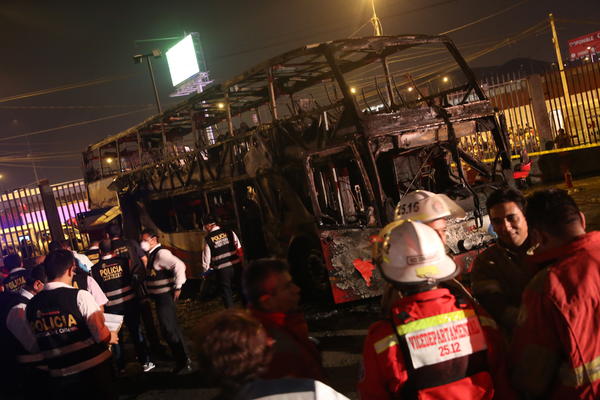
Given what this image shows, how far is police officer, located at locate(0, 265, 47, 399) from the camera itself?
396 centimetres

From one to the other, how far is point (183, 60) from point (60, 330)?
2951 cm

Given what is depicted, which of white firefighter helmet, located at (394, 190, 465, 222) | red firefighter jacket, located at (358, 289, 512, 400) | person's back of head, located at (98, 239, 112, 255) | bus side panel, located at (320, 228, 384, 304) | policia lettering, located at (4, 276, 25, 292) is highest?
person's back of head, located at (98, 239, 112, 255)

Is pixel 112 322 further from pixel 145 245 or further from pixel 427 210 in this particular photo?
pixel 427 210

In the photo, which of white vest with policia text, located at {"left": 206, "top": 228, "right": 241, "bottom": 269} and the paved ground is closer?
the paved ground

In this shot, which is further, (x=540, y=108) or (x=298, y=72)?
(x=540, y=108)

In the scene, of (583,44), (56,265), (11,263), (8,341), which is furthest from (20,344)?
(583,44)

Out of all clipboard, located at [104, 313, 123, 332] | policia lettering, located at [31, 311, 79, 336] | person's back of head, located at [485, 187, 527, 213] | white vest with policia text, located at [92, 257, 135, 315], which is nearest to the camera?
person's back of head, located at [485, 187, 527, 213]

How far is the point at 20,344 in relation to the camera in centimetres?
407

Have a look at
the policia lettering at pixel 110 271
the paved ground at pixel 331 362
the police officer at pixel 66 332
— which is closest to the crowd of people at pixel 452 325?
the police officer at pixel 66 332

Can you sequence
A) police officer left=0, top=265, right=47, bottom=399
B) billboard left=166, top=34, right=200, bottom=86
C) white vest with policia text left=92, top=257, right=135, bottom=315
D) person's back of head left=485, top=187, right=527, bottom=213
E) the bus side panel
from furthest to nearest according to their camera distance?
billboard left=166, top=34, right=200, bottom=86 < the bus side panel < white vest with policia text left=92, top=257, right=135, bottom=315 < police officer left=0, top=265, right=47, bottom=399 < person's back of head left=485, top=187, right=527, bottom=213

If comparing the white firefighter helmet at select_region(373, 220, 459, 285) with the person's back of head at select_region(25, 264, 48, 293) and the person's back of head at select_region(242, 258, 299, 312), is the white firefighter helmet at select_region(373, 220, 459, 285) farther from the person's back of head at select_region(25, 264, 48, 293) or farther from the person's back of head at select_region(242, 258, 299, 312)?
the person's back of head at select_region(25, 264, 48, 293)

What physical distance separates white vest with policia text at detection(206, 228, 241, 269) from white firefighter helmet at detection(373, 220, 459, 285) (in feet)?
16.7

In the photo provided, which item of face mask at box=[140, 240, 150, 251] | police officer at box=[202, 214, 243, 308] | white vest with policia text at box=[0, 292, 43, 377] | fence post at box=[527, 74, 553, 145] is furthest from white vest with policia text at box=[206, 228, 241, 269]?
fence post at box=[527, 74, 553, 145]

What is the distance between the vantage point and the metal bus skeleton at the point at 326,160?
6.05 metres
